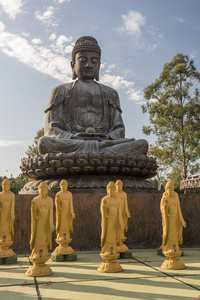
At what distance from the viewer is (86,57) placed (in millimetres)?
10438

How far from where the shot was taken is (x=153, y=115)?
1886 centimetres

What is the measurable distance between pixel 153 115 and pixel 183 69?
311 cm

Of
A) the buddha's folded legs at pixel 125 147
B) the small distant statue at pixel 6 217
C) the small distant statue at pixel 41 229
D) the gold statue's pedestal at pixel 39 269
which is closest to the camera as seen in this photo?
the gold statue's pedestal at pixel 39 269

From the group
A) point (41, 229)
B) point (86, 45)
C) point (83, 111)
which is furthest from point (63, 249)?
point (86, 45)

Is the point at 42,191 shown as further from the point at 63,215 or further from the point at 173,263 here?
the point at 173,263

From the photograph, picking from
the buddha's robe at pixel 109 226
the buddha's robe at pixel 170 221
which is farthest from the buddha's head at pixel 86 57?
the buddha's robe at pixel 109 226

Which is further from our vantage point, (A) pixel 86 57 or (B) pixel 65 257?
(A) pixel 86 57

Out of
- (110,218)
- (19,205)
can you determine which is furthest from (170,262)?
(19,205)

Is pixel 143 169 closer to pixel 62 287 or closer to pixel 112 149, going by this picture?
pixel 112 149

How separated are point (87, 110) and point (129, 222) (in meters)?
4.41

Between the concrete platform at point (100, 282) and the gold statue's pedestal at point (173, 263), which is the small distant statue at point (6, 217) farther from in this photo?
the gold statue's pedestal at point (173, 263)

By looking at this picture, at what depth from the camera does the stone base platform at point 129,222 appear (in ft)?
21.0

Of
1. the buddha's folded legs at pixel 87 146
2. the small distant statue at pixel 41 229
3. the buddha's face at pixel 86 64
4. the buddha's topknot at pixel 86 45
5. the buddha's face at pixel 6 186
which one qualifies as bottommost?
the small distant statue at pixel 41 229

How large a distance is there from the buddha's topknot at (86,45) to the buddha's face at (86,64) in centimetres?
12
